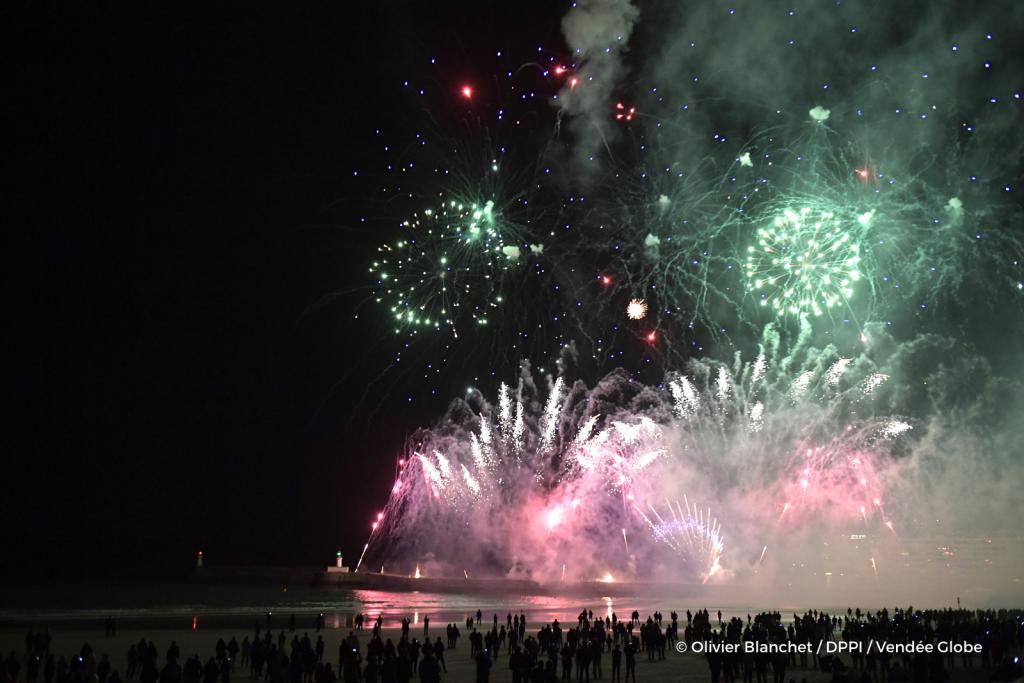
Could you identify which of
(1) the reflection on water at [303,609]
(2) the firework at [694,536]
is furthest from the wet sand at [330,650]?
(2) the firework at [694,536]

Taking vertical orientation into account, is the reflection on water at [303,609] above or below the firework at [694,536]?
below

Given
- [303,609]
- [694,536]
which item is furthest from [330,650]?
[694,536]

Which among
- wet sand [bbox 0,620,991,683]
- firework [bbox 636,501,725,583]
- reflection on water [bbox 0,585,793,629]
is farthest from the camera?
firework [bbox 636,501,725,583]

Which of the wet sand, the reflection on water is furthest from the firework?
the wet sand

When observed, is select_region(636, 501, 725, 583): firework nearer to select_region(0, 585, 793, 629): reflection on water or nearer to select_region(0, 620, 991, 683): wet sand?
select_region(0, 585, 793, 629): reflection on water

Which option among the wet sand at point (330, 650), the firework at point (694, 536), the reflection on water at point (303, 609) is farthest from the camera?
the firework at point (694, 536)

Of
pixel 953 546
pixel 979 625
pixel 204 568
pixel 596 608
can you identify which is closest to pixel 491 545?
pixel 596 608

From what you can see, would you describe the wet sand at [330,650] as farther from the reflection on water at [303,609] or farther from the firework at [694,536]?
the firework at [694,536]

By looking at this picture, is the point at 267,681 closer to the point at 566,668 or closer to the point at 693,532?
the point at 566,668

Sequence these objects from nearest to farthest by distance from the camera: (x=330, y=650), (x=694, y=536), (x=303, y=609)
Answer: (x=330, y=650), (x=303, y=609), (x=694, y=536)

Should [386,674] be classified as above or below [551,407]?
below

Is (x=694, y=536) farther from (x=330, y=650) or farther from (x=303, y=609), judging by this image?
(x=330, y=650)

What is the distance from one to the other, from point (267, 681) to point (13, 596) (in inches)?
2089

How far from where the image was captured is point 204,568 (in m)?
92.7
